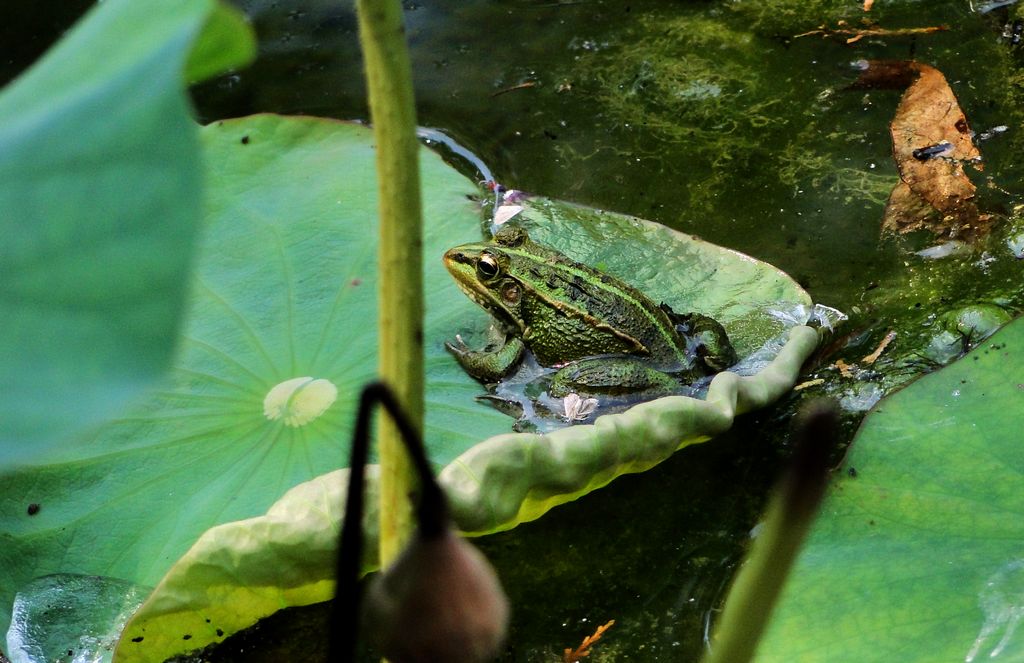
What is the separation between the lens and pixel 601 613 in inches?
84.4

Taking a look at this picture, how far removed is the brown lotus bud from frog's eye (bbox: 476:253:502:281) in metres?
2.22

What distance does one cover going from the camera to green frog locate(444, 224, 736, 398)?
2.67 meters

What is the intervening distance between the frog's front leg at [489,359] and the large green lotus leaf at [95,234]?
1.92 metres

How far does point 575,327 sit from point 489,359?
1.14 ft

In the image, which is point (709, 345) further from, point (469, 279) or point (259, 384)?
point (259, 384)

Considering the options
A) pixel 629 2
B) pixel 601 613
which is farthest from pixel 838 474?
pixel 629 2

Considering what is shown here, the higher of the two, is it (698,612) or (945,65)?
(945,65)

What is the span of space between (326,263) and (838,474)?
145 cm

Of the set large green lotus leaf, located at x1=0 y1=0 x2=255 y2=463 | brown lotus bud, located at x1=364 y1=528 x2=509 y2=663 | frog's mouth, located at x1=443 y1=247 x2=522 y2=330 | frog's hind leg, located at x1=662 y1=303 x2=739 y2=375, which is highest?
large green lotus leaf, located at x1=0 y1=0 x2=255 y2=463

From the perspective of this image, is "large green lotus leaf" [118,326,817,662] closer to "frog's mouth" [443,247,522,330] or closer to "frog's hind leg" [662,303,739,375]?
"frog's hind leg" [662,303,739,375]

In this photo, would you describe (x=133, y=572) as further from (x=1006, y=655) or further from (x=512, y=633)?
(x=1006, y=655)

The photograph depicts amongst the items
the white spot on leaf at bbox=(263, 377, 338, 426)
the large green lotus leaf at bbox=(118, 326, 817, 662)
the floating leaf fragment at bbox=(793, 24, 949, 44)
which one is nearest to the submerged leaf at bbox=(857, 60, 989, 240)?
the floating leaf fragment at bbox=(793, 24, 949, 44)

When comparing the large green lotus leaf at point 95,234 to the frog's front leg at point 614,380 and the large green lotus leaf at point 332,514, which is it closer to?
the large green lotus leaf at point 332,514

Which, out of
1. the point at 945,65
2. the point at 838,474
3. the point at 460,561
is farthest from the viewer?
the point at 945,65
